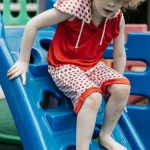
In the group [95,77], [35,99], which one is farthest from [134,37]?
[35,99]

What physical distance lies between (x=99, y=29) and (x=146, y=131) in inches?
29.4

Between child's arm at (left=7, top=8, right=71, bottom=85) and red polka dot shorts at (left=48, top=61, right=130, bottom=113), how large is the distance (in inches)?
4.8

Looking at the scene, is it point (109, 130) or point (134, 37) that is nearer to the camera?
point (109, 130)

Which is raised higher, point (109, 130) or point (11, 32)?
point (11, 32)

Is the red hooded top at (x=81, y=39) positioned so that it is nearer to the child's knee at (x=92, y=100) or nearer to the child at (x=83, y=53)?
the child at (x=83, y=53)

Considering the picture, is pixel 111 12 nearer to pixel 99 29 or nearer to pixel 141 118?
pixel 99 29

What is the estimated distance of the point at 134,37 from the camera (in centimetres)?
227

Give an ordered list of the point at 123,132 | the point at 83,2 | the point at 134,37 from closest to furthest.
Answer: the point at 83,2 < the point at 123,132 < the point at 134,37

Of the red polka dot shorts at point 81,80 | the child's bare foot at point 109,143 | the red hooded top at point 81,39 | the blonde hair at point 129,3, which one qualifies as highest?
the blonde hair at point 129,3

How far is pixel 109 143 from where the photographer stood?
1730 millimetres

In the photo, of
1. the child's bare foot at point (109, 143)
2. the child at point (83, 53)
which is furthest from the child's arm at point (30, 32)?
the child's bare foot at point (109, 143)

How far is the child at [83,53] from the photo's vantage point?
170cm

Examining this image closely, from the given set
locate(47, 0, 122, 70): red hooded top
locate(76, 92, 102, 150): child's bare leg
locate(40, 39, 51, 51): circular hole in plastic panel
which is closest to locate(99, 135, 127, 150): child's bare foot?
locate(76, 92, 102, 150): child's bare leg

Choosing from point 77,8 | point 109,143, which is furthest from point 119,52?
point 109,143
